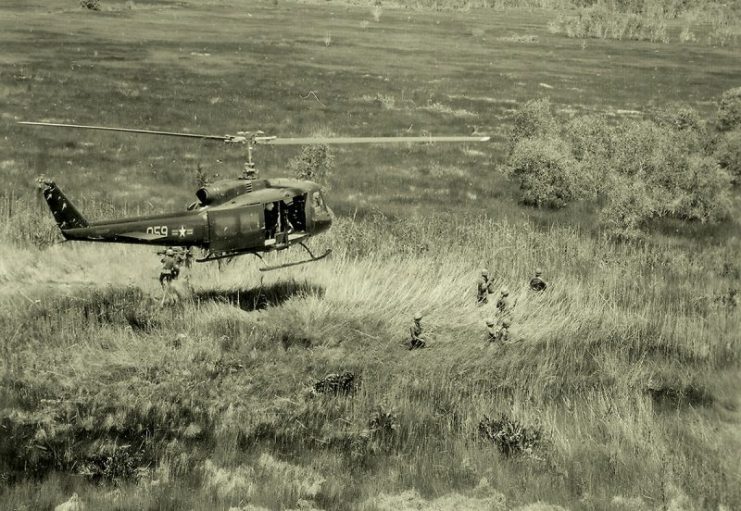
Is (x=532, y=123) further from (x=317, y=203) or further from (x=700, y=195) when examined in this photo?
(x=317, y=203)

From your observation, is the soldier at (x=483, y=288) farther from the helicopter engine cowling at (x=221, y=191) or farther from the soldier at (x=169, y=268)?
the soldier at (x=169, y=268)

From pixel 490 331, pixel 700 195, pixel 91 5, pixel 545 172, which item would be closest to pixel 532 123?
pixel 545 172

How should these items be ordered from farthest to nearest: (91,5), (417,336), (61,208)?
(91,5), (417,336), (61,208)

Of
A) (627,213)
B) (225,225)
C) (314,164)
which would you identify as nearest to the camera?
(225,225)

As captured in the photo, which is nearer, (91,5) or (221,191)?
(221,191)

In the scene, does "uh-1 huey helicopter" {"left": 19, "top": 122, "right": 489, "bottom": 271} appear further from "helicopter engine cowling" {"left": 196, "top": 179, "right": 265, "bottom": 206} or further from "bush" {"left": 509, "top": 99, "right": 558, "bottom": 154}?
"bush" {"left": 509, "top": 99, "right": 558, "bottom": 154}

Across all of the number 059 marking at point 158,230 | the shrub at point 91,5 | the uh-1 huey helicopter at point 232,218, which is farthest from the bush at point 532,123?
the shrub at point 91,5

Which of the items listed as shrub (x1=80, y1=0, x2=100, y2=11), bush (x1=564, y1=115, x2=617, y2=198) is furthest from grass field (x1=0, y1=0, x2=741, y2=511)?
shrub (x1=80, y1=0, x2=100, y2=11)
